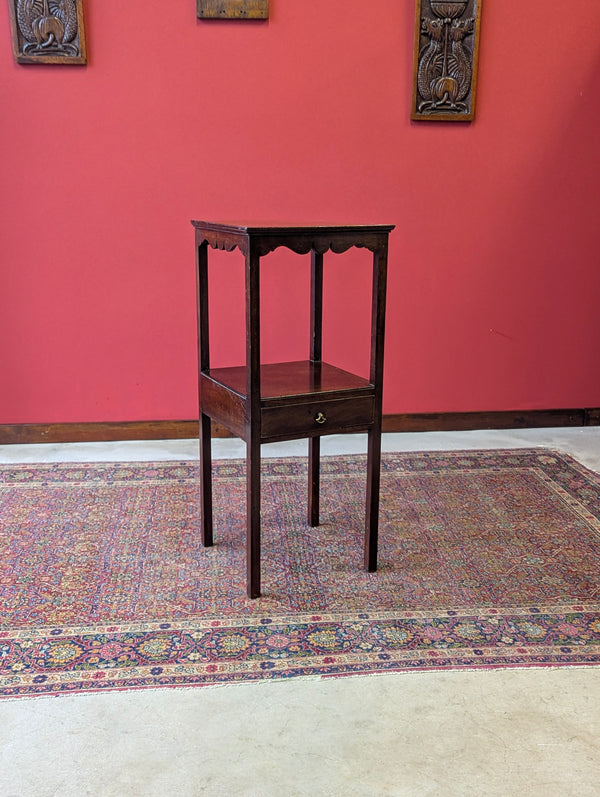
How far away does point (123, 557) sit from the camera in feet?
9.07

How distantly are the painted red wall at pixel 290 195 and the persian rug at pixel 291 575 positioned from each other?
0.60m

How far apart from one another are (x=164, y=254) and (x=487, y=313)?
1.62 metres

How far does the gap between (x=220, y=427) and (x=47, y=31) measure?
1933mm

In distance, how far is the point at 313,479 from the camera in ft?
9.75

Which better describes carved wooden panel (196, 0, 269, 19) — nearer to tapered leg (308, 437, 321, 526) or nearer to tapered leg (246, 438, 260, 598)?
tapered leg (308, 437, 321, 526)

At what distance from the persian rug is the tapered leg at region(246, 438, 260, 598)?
64mm

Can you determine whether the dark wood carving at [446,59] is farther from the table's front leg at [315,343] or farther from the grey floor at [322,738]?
the grey floor at [322,738]

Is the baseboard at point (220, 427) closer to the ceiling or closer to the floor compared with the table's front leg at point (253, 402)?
closer to the floor

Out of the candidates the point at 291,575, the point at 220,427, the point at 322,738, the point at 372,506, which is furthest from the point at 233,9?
the point at 322,738

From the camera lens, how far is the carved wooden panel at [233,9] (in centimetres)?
354

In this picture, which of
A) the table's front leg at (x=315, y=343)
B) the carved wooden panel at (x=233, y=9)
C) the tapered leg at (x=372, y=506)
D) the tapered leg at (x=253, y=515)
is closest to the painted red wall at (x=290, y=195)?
the carved wooden panel at (x=233, y=9)

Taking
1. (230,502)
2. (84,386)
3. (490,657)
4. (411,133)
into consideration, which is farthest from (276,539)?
(411,133)

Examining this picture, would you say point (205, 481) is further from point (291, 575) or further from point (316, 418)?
point (316, 418)

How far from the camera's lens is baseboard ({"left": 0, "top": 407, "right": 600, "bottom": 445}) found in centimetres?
392
